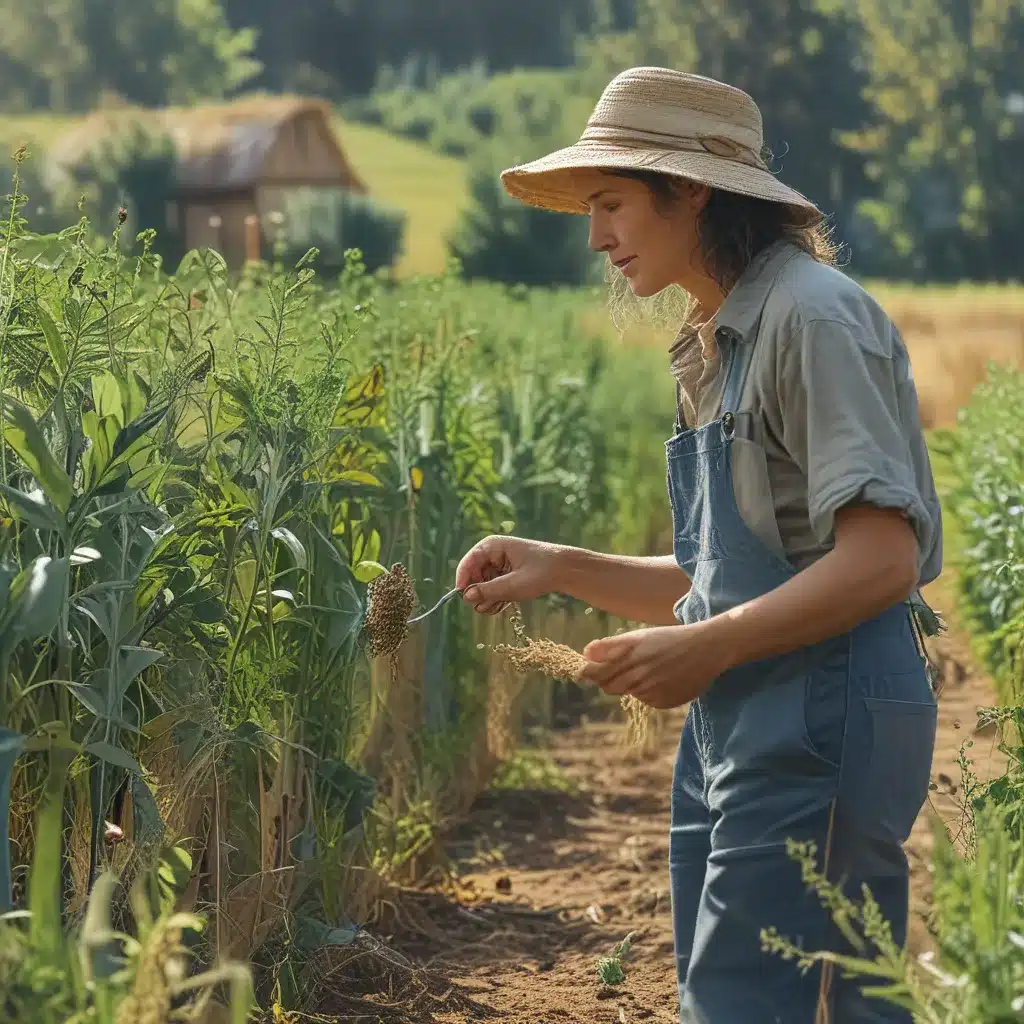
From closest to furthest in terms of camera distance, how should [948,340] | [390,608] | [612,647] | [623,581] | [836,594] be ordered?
[836,594], [612,647], [623,581], [390,608], [948,340]

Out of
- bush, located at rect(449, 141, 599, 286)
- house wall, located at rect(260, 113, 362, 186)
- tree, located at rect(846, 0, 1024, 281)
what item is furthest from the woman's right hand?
tree, located at rect(846, 0, 1024, 281)

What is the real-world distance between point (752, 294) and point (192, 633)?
1159mm

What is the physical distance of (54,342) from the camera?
2.46m

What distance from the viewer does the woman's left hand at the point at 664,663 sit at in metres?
2.15

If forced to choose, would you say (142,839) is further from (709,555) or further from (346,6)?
(346,6)

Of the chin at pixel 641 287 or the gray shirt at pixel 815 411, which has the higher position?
the chin at pixel 641 287

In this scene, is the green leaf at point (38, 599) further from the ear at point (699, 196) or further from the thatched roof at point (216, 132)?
the thatched roof at point (216, 132)

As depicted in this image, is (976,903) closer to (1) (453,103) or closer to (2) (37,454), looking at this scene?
(2) (37,454)

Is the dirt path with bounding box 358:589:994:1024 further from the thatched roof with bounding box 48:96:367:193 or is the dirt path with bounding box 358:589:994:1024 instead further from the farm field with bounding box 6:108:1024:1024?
the thatched roof with bounding box 48:96:367:193

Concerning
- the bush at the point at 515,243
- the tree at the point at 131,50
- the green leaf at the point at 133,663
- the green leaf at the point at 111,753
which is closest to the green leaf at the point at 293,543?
the green leaf at the point at 133,663

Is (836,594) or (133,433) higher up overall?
(133,433)

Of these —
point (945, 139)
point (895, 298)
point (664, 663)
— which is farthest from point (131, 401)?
point (945, 139)

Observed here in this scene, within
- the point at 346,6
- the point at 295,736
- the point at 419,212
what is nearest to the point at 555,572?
the point at 295,736

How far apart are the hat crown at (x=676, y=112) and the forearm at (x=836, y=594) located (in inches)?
25.0
